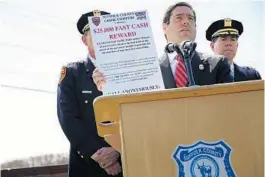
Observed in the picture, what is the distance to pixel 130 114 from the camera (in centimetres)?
103

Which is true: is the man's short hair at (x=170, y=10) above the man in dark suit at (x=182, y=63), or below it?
above

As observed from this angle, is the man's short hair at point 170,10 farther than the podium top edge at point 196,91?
Yes

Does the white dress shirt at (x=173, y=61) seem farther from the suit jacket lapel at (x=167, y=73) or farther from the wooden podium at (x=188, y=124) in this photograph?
the wooden podium at (x=188, y=124)

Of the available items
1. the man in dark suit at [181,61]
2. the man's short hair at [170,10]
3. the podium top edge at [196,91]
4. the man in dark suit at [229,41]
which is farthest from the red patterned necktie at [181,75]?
the man in dark suit at [229,41]

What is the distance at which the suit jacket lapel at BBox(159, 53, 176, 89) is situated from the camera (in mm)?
1618

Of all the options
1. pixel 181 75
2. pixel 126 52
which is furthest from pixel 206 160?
pixel 181 75

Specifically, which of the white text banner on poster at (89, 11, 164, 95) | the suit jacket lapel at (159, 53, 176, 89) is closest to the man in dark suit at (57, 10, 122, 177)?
the suit jacket lapel at (159, 53, 176, 89)

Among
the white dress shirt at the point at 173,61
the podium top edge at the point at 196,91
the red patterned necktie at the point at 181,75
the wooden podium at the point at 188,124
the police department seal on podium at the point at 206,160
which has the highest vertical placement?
the white dress shirt at the point at 173,61

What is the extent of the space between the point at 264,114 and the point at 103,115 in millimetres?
448

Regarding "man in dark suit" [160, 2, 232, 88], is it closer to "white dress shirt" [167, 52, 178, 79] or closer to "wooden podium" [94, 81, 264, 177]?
"white dress shirt" [167, 52, 178, 79]

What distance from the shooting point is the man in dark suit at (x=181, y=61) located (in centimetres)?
165

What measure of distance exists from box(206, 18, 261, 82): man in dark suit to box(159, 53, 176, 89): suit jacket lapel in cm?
68

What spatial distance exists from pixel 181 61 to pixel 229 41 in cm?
94

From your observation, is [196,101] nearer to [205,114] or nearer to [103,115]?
[205,114]
